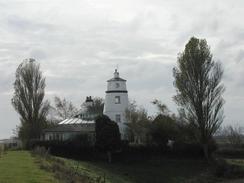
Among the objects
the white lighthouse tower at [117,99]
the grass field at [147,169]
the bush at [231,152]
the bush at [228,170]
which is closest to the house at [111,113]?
the white lighthouse tower at [117,99]

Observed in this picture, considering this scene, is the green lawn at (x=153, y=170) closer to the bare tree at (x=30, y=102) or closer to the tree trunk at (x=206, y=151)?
the tree trunk at (x=206, y=151)

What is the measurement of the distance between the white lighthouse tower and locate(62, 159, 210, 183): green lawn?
20690 millimetres

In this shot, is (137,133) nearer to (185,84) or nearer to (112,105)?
(112,105)

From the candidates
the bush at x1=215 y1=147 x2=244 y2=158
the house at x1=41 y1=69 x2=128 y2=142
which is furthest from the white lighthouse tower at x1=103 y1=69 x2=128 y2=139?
the bush at x1=215 y1=147 x2=244 y2=158

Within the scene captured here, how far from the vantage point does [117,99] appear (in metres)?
81.6

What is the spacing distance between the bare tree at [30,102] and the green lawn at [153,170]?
56.0ft

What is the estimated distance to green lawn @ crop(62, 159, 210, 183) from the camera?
48.3 metres

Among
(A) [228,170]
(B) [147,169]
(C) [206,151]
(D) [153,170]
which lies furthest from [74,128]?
(A) [228,170]

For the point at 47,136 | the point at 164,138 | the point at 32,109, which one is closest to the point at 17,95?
the point at 32,109

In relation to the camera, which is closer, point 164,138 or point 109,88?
point 164,138

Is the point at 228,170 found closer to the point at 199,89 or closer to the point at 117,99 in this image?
the point at 199,89

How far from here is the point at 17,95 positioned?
243ft

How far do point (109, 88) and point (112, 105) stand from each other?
2.53m

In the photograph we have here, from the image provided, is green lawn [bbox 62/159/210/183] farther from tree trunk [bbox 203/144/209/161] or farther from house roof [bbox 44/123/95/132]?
house roof [bbox 44/123/95/132]
